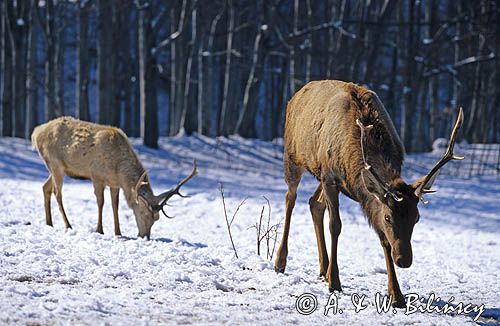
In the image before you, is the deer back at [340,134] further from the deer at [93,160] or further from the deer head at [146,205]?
the deer at [93,160]

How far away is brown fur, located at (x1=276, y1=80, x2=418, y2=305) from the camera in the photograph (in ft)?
18.0

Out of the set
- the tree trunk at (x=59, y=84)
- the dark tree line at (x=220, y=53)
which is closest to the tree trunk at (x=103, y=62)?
the dark tree line at (x=220, y=53)

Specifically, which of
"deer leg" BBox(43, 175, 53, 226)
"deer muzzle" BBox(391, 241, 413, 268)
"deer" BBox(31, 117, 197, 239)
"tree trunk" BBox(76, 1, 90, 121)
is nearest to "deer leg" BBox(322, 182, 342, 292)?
"deer muzzle" BBox(391, 241, 413, 268)

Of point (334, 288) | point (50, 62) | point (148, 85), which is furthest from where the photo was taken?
point (50, 62)

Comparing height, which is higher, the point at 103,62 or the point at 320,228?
the point at 320,228

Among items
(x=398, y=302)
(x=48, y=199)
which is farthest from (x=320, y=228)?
(x=48, y=199)

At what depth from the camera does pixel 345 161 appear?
20.2ft

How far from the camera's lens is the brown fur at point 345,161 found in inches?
216

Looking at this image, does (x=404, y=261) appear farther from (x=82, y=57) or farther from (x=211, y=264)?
(x=82, y=57)

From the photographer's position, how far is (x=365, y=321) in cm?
529

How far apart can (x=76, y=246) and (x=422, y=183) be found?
381cm

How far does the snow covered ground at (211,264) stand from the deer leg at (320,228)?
0.22 metres

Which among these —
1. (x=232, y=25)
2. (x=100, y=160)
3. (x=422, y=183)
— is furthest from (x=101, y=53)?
(x=422, y=183)

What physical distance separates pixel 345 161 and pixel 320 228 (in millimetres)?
1346
